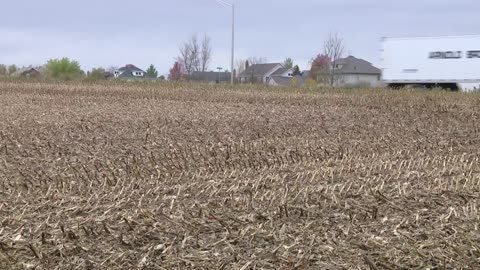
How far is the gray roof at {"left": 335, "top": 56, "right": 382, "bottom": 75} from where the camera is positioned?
269ft

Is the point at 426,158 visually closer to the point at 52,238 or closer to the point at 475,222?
the point at 475,222

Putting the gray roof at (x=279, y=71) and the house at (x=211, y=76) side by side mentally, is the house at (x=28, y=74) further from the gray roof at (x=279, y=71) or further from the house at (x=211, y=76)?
the gray roof at (x=279, y=71)

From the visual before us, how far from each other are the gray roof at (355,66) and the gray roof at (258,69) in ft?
48.1

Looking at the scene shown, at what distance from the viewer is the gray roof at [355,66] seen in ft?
269

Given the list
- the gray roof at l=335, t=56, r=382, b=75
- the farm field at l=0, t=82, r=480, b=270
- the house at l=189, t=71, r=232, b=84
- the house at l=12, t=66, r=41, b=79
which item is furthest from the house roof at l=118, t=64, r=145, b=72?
the farm field at l=0, t=82, r=480, b=270

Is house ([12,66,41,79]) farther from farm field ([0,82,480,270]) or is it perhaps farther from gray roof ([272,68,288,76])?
gray roof ([272,68,288,76])

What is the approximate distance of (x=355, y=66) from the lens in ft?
279

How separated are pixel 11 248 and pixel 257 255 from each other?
5.87 feet

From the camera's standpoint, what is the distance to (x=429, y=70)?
36.7 meters

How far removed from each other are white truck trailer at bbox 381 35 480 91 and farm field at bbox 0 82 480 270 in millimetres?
21536

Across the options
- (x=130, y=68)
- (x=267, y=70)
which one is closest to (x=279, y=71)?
(x=267, y=70)

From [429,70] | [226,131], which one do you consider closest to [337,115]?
[226,131]

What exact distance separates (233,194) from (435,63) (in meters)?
32.5

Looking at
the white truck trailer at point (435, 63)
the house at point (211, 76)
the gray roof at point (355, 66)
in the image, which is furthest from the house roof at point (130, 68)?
the white truck trailer at point (435, 63)
